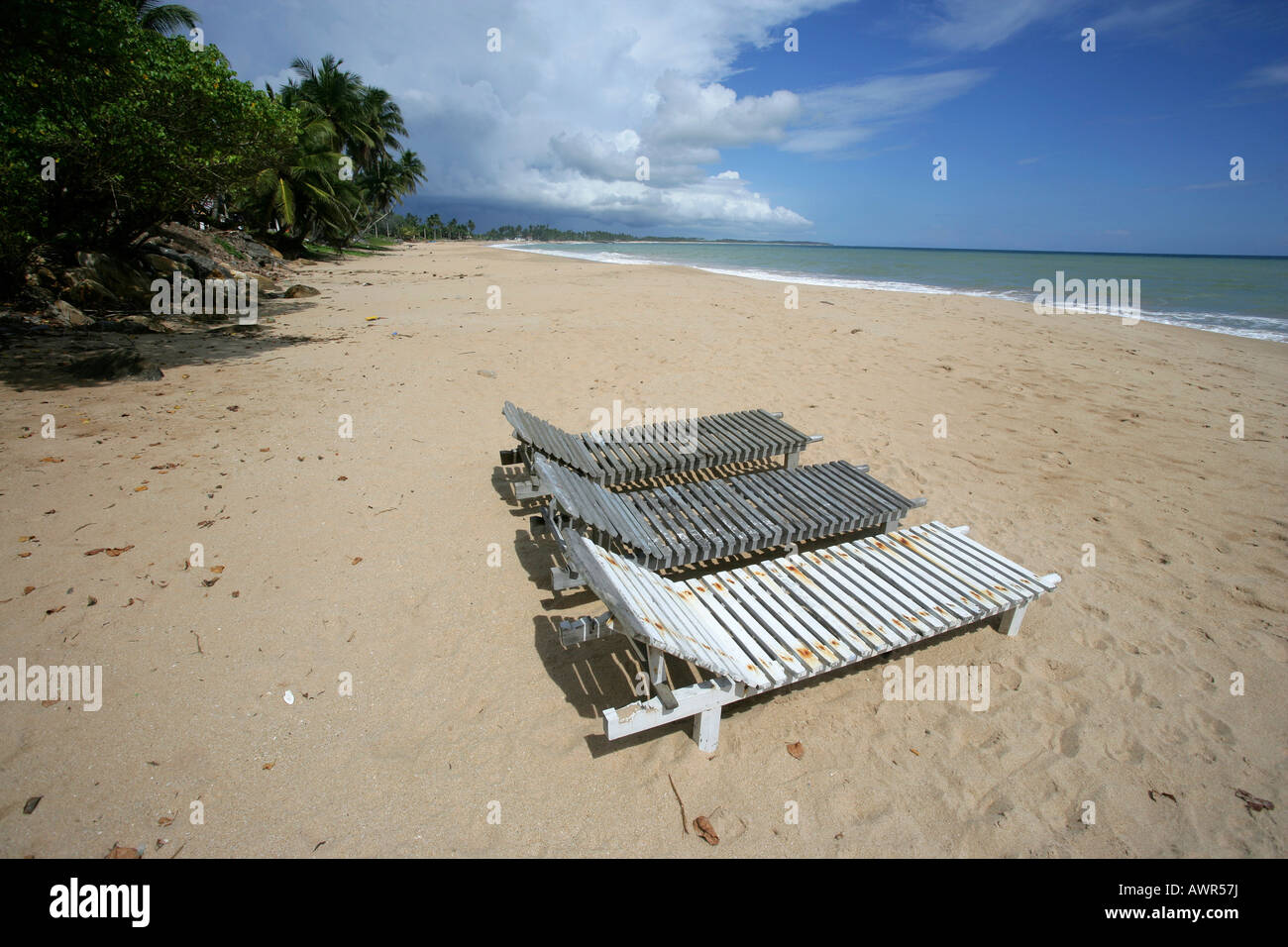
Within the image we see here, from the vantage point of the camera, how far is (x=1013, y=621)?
362 centimetres

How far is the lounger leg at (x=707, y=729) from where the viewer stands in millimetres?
2785

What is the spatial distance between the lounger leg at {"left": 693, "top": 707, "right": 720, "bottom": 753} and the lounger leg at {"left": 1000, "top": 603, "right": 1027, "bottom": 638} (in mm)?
2210

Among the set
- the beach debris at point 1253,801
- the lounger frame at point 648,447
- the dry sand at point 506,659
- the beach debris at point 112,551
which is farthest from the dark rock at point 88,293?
the beach debris at point 1253,801

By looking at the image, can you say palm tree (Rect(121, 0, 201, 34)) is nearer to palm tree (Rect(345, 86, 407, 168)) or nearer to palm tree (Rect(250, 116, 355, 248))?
palm tree (Rect(250, 116, 355, 248))

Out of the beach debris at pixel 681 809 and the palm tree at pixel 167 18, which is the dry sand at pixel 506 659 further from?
the palm tree at pixel 167 18

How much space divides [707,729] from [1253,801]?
103 inches

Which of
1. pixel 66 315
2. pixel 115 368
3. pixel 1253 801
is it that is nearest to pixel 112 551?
pixel 115 368

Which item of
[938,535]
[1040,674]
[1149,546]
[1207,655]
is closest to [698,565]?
[938,535]

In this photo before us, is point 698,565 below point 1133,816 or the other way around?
the other way around

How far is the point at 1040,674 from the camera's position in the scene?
11.0 feet

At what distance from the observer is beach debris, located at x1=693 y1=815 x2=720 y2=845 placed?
8.02 feet

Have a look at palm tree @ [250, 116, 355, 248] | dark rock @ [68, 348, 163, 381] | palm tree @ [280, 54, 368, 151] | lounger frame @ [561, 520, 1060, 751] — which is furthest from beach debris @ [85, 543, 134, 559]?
palm tree @ [280, 54, 368, 151]
